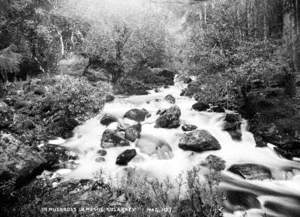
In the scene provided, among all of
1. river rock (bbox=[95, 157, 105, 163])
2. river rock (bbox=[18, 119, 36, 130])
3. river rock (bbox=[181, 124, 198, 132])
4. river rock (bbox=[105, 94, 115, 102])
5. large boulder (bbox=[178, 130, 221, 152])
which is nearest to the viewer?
river rock (bbox=[95, 157, 105, 163])

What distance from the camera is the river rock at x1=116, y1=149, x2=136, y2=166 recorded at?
32.2 feet

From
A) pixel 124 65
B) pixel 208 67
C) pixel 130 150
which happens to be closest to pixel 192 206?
pixel 130 150

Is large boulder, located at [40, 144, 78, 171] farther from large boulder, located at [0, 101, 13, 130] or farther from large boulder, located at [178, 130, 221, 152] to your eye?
large boulder, located at [178, 130, 221, 152]

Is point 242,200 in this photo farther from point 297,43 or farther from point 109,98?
point 297,43

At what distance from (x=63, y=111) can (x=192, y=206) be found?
9.07m

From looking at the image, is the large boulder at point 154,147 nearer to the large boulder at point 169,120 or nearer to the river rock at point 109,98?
the large boulder at point 169,120

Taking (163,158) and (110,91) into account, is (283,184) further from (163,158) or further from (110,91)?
(110,91)

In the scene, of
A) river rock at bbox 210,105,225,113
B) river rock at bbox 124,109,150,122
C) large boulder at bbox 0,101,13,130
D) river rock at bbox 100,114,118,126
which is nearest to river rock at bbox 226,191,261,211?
river rock at bbox 210,105,225,113

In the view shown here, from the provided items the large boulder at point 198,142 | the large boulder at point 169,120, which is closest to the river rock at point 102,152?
the large boulder at point 198,142

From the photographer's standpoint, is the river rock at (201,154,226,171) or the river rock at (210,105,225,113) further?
the river rock at (210,105,225,113)

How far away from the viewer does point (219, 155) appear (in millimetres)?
10594

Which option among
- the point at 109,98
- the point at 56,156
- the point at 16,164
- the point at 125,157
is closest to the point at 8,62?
the point at 109,98

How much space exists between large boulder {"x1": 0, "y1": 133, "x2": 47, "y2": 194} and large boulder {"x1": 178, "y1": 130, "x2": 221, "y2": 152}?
5.85 meters

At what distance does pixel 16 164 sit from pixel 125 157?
404 cm
